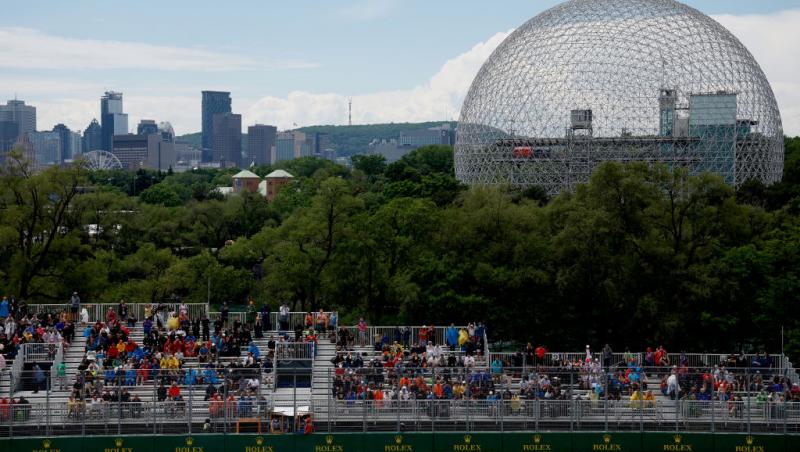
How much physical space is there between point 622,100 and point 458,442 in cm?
4315

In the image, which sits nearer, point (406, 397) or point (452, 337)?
point (406, 397)

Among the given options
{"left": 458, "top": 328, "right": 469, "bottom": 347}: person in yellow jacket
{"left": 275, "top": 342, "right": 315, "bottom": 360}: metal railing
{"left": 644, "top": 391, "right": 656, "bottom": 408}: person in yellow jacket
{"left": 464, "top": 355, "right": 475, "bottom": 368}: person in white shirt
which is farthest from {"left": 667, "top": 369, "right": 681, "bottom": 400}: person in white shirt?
{"left": 275, "top": 342, "right": 315, "bottom": 360}: metal railing

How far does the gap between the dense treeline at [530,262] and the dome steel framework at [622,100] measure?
18.5 meters

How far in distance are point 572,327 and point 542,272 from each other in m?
2.55

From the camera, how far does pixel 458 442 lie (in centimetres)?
3259

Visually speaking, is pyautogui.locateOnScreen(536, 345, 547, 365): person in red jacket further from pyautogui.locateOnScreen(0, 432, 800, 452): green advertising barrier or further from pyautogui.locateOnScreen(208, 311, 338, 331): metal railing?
pyautogui.locateOnScreen(208, 311, 338, 331): metal railing

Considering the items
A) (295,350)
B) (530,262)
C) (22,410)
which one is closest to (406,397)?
(295,350)

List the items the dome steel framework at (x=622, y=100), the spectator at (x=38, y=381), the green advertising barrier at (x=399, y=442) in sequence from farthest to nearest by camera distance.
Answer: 1. the dome steel framework at (x=622, y=100)
2. the spectator at (x=38, y=381)
3. the green advertising barrier at (x=399, y=442)

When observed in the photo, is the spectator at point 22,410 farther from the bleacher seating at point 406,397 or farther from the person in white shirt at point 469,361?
the person in white shirt at point 469,361

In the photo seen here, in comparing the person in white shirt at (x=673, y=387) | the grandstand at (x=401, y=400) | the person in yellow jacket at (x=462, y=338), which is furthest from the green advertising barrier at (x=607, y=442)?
the person in yellow jacket at (x=462, y=338)

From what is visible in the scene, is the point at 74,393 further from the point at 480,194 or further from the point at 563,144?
the point at 563,144

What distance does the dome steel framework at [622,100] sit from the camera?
70.9 m

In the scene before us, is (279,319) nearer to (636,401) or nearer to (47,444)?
(47,444)

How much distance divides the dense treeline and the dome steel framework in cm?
1847
